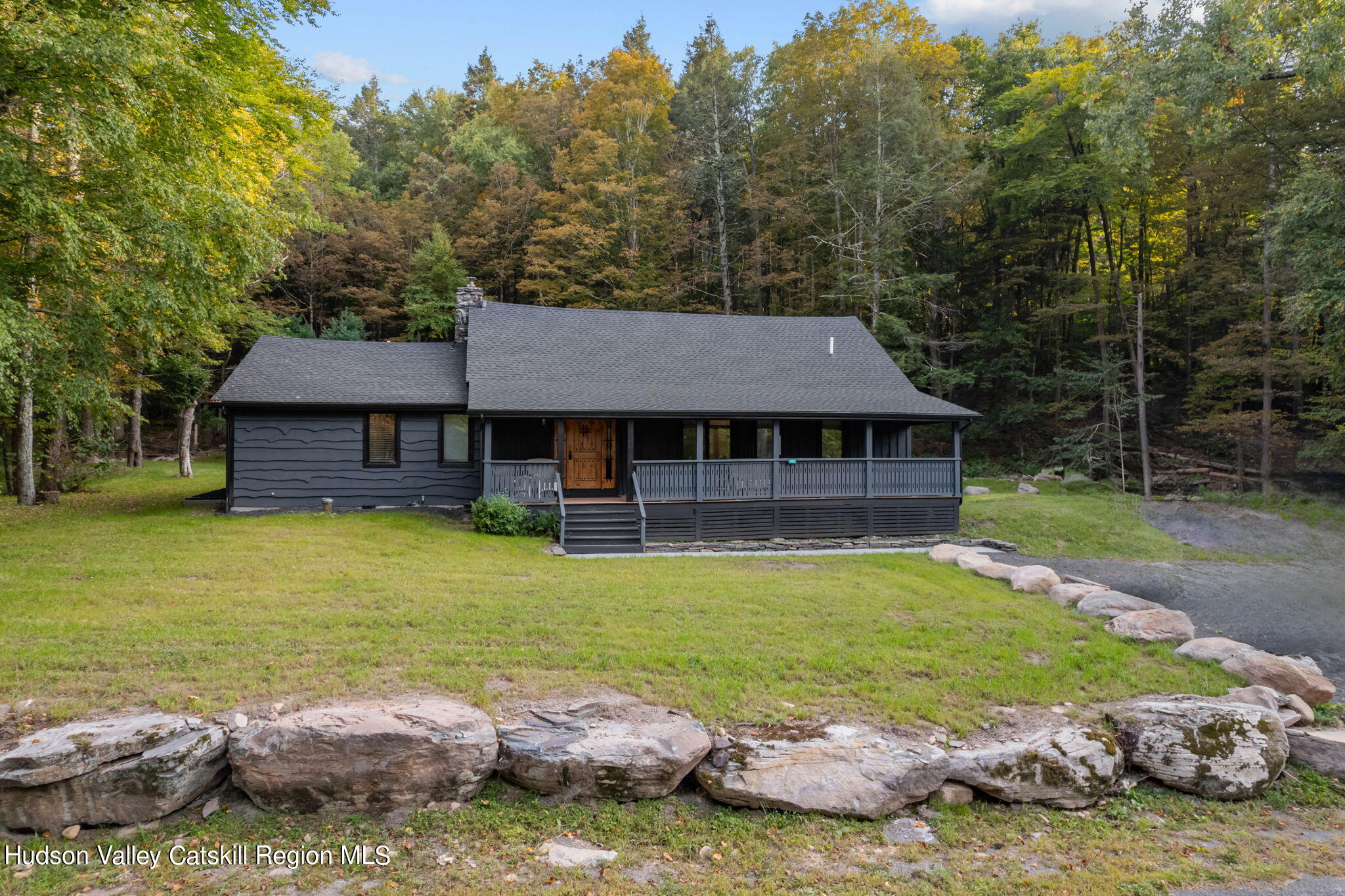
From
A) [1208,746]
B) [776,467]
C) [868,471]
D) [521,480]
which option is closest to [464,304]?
[521,480]

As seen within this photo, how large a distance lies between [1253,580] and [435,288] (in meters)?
29.0

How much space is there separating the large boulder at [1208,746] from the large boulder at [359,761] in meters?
4.81

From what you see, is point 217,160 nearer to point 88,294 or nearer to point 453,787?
point 88,294

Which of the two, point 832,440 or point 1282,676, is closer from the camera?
point 1282,676

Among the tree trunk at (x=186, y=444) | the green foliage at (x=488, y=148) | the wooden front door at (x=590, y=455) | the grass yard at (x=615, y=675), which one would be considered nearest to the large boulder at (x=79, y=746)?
the grass yard at (x=615, y=675)

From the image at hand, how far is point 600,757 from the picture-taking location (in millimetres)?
4348

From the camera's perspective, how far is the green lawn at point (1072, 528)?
13531mm

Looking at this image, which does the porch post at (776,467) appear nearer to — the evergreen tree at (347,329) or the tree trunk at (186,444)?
the tree trunk at (186,444)

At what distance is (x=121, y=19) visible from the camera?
7352 mm

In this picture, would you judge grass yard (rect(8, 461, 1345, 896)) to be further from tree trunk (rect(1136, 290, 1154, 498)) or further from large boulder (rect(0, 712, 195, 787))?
tree trunk (rect(1136, 290, 1154, 498))

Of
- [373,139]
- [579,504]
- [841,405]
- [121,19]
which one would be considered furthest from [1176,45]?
[373,139]

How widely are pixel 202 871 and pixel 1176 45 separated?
19443 millimetres

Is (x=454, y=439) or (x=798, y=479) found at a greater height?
(x=454, y=439)

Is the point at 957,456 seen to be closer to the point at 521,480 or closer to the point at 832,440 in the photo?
the point at 832,440
